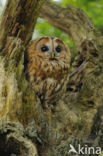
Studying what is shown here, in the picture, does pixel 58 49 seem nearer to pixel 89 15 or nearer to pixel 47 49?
pixel 47 49

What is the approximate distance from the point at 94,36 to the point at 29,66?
1240mm

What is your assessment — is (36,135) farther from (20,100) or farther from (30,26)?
(30,26)

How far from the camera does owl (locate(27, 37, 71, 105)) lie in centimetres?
340

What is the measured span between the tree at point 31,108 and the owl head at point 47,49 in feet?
1.26

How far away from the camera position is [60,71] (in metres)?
3.50

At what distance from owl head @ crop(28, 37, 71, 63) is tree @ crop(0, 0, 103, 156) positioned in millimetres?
383

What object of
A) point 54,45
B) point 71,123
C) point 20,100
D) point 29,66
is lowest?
point 71,123

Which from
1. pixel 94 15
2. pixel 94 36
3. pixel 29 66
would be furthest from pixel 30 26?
pixel 94 15

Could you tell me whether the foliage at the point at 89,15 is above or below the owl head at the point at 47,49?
above

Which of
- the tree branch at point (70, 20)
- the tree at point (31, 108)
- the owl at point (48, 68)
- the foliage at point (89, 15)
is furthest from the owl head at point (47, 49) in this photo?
the foliage at point (89, 15)

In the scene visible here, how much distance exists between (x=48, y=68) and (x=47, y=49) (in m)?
0.26

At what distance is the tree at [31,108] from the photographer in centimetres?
250

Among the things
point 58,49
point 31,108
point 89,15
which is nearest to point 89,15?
point 89,15

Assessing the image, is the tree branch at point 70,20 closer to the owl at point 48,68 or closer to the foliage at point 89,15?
the foliage at point 89,15
